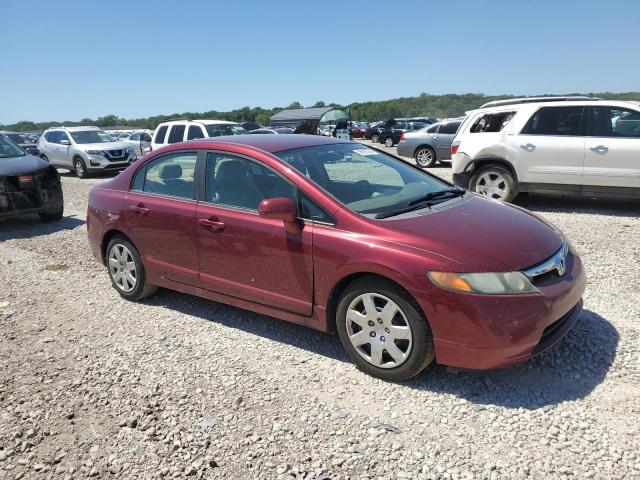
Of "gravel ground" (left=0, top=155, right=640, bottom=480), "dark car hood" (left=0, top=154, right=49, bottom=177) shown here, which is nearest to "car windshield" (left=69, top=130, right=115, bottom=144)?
"dark car hood" (left=0, top=154, right=49, bottom=177)

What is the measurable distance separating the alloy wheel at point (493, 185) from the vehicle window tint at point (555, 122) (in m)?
0.83

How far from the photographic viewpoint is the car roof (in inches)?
159

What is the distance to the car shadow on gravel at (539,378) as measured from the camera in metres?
3.05

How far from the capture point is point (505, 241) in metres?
3.16

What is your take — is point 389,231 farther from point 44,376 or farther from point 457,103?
point 457,103

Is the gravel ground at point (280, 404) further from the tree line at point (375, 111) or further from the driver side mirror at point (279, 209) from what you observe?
the tree line at point (375, 111)

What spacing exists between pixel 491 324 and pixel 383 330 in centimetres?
66

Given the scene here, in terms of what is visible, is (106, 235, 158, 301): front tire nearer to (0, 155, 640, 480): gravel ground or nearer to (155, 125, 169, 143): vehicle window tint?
(0, 155, 640, 480): gravel ground

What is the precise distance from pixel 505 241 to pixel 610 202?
6.96 m

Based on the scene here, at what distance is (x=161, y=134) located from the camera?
1428 cm

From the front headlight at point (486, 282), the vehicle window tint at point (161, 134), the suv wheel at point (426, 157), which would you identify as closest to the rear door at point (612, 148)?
the front headlight at point (486, 282)

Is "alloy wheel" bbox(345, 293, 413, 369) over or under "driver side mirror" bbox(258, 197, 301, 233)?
under

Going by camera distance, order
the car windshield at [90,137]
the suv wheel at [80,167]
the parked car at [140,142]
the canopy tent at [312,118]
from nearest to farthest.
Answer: the suv wheel at [80,167] → the car windshield at [90,137] → the parked car at [140,142] → the canopy tent at [312,118]

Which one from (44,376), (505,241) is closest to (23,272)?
(44,376)
